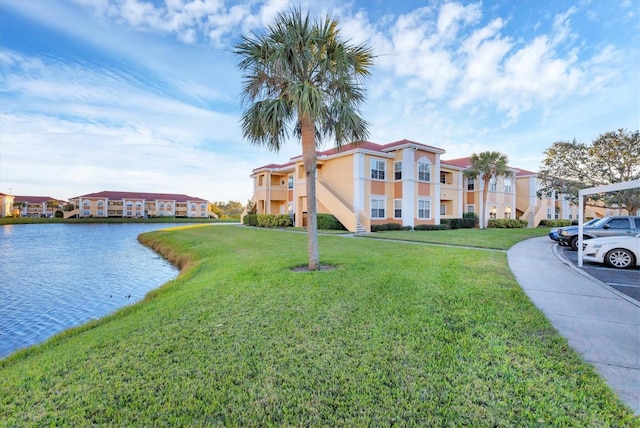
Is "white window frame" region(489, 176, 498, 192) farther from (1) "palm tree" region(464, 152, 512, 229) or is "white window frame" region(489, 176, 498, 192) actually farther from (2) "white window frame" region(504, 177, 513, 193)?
(1) "palm tree" region(464, 152, 512, 229)

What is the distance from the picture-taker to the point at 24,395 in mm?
3020

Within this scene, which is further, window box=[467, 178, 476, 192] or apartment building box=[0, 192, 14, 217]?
apartment building box=[0, 192, 14, 217]

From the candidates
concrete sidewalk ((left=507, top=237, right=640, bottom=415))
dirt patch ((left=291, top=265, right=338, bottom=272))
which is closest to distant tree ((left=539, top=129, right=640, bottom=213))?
concrete sidewalk ((left=507, top=237, right=640, bottom=415))

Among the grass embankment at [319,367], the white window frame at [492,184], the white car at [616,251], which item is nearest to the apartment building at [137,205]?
Answer: the white window frame at [492,184]

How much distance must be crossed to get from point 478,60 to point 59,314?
65.2ft

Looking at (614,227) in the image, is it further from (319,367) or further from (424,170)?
(424,170)

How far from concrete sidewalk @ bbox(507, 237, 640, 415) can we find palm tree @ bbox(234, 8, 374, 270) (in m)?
5.64

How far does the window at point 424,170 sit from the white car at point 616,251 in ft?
57.2

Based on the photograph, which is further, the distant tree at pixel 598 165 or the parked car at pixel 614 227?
the distant tree at pixel 598 165

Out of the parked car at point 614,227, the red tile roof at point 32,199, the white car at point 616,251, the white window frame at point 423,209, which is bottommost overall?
the white car at point 616,251

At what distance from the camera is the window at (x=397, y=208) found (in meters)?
26.3

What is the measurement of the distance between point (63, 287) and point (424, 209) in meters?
25.7

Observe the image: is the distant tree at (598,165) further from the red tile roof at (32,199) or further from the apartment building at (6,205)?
the red tile roof at (32,199)

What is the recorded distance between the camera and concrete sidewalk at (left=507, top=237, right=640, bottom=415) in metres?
3.17
